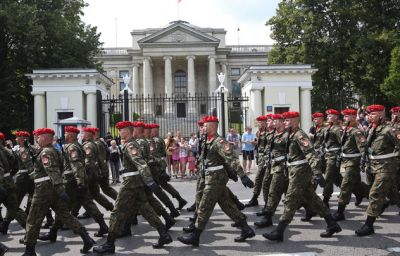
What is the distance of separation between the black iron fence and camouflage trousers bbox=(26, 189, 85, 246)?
13.3 m

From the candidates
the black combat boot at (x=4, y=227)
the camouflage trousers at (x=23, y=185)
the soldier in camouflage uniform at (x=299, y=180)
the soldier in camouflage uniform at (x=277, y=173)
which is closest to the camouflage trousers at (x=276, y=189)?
the soldier in camouflage uniform at (x=277, y=173)

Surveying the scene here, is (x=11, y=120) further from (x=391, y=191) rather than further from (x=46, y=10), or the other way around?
(x=391, y=191)

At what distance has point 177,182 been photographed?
16984 mm

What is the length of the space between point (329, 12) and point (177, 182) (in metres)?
25.5

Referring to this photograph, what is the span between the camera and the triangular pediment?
6300 centimetres

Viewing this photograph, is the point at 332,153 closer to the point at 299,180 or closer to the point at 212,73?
the point at 299,180

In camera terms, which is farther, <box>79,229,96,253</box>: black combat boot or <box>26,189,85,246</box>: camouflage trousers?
<box>79,229,96,253</box>: black combat boot

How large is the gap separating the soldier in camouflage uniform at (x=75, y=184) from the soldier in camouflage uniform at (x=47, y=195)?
2.66 feet

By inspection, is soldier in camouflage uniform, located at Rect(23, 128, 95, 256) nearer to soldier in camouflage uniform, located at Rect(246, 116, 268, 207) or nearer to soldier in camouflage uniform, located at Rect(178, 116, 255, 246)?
soldier in camouflage uniform, located at Rect(178, 116, 255, 246)

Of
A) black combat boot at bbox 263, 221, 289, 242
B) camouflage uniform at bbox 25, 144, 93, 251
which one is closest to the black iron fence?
black combat boot at bbox 263, 221, 289, 242

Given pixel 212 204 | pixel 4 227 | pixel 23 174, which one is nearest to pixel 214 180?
pixel 212 204

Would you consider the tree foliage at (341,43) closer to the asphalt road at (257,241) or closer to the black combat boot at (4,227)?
the asphalt road at (257,241)

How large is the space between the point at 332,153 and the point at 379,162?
6.17 feet

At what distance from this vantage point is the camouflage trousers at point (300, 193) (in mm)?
7707
